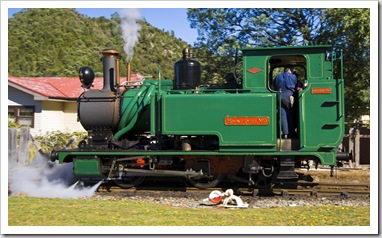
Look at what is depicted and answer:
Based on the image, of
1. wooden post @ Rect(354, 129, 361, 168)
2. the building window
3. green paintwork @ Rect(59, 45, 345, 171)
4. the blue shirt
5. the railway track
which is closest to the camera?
green paintwork @ Rect(59, 45, 345, 171)

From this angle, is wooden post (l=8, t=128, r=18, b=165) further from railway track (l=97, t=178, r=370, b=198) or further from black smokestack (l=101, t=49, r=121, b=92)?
black smokestack (l=101, t=49, r=121, b=92)

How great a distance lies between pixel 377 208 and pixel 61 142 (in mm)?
12103

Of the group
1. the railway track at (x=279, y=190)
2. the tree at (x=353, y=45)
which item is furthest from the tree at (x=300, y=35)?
the railway track at (x=279, y=190)

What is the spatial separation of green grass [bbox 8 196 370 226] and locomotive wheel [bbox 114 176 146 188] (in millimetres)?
1356

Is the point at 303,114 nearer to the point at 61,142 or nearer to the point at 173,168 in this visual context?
the point at 173,168

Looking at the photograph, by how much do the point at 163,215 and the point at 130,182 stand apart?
257 centimetres

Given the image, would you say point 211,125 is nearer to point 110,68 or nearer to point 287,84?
point 287,84

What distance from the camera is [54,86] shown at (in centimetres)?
2127

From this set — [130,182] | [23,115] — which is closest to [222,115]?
[130,182]

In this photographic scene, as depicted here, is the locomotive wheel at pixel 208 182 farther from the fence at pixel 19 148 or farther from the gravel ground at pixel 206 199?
the fence at pixel 19 148

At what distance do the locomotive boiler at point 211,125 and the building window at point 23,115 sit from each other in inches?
413

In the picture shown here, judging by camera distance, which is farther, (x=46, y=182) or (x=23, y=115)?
(x=23, y=115)

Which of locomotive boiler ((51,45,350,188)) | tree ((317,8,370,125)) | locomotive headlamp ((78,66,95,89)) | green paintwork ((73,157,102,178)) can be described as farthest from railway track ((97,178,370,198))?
tree ((317,8,370,125))

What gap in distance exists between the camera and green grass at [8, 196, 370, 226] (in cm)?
678
